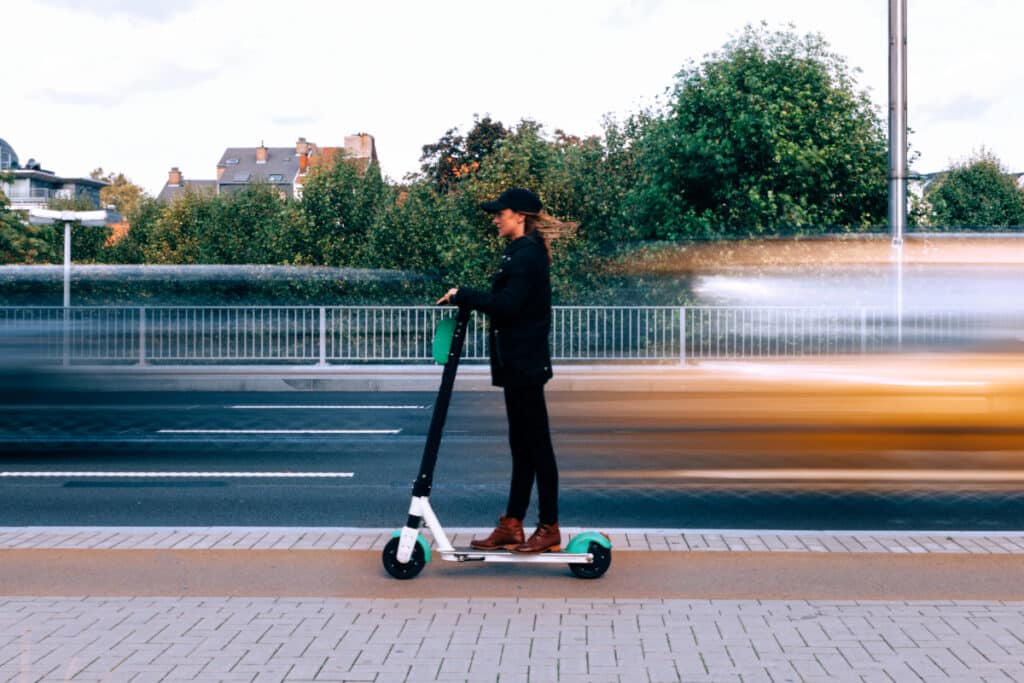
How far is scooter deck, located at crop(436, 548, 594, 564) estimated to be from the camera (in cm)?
591

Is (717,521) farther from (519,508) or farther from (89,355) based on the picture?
(89,355)

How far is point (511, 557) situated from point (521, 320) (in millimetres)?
1138

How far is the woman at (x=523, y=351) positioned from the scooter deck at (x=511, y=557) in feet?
0.29

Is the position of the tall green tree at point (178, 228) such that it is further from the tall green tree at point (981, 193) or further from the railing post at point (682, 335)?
the railing post at point (682, 335)

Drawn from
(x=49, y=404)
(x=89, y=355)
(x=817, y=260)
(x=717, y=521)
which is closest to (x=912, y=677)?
(x=717, y=521)

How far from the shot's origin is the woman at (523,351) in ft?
19.6

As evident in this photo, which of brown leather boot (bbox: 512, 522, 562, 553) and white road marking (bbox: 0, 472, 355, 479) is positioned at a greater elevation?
brown leather boot (bbox: 512, 522, 562, 553)

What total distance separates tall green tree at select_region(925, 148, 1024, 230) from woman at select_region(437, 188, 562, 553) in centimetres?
5111

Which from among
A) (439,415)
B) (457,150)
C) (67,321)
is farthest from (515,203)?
(457,150)

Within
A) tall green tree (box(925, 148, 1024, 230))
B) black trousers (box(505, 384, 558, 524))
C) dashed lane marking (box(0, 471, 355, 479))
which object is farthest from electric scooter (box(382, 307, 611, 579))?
tall green tree (box(925, 148, 1024, 230))

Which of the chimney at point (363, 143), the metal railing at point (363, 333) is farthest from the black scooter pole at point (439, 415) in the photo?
the chimney at point (363, 143)

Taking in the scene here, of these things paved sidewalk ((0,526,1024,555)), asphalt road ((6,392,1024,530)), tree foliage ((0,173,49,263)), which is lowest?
asphalt road ((6,392,1024,530))

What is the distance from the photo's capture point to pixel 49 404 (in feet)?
45.4

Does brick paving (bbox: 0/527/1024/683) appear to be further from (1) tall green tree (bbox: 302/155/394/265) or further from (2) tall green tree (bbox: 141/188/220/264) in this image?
(2) tall green tree (bbox: 141/188/220/264)
